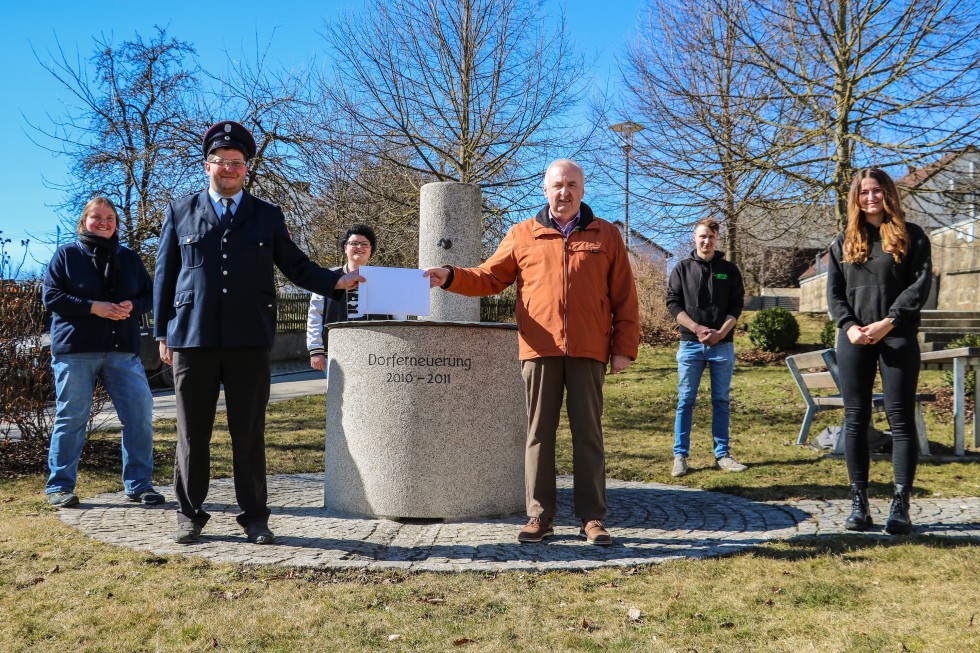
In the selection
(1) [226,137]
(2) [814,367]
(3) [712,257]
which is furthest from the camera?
(2) [814,367]

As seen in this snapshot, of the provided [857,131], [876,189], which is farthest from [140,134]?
[876,189]

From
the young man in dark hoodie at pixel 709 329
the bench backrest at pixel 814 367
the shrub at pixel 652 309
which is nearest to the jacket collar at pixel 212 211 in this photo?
the young man in dark hoodie at pixel 709 329

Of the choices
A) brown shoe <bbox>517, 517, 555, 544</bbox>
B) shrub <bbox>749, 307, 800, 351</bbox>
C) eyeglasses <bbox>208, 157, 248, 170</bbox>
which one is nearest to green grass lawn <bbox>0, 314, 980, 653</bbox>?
brown shoe <bbox>517, 517, 555, 544</bbox>

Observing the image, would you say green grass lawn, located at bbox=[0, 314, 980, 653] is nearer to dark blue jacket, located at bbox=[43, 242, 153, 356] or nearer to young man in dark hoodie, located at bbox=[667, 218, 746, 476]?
dark blue jacket, located at bbox=[43, 242, 153, 356]

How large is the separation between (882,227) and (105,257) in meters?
5.20

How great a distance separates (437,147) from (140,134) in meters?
7.22

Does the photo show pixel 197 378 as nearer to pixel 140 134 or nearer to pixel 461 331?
pixel 461 331

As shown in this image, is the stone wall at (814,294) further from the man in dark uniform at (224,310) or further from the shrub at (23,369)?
the man in dark uniform at (224,310)

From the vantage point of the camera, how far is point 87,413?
577 cm

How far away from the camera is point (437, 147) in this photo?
15938 millimetres

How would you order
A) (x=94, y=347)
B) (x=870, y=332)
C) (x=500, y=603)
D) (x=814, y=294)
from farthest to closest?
(x=814, y=294)
(x=94, y=347)
(x=870, y=332)
(x=500, y=603)

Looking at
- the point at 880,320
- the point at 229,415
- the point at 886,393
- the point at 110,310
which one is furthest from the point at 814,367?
the point at 110,310

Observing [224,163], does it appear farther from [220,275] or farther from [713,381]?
[713,381]

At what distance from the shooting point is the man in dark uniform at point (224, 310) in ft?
14.3
